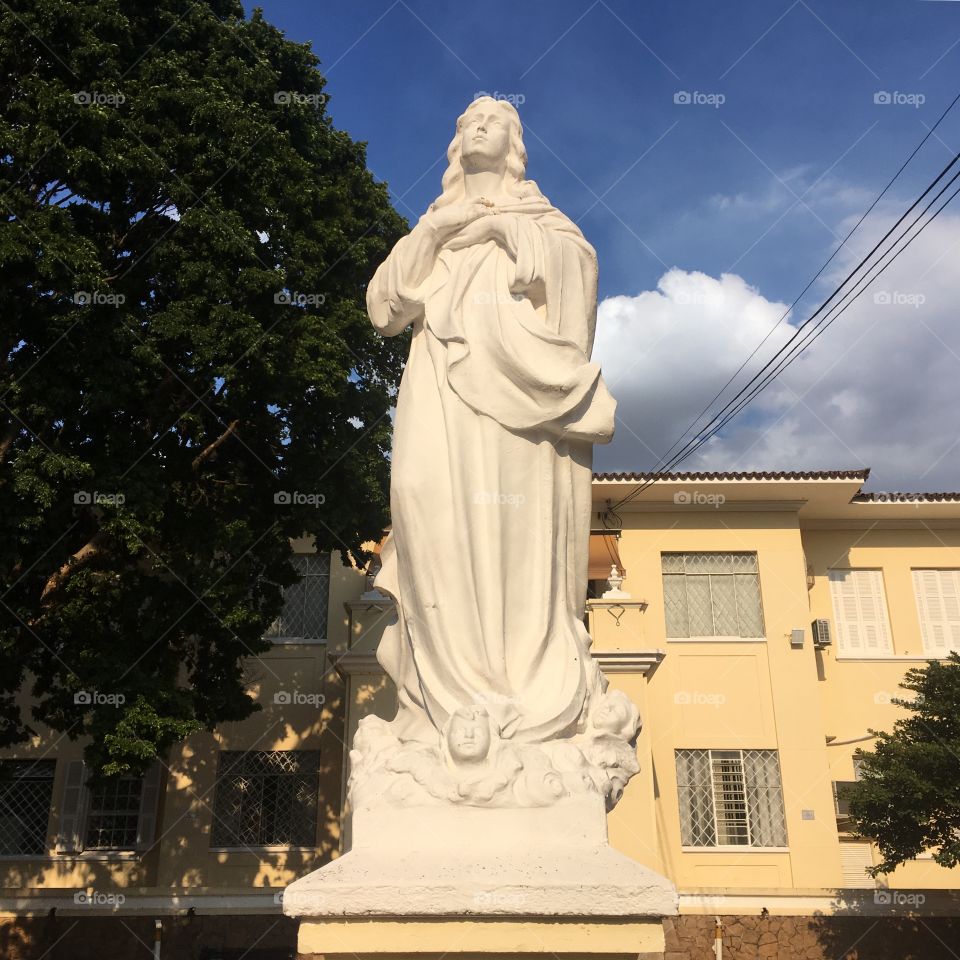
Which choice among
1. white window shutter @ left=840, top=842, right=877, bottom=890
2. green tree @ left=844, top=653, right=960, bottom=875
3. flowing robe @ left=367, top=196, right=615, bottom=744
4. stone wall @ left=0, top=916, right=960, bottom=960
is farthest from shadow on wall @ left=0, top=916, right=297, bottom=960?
flowing robe @ left=367, top=196, right=615, bottom=744

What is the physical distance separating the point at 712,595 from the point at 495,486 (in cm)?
1784

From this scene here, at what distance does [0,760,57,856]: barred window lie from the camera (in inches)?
720

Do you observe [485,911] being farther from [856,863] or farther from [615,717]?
[856,863]

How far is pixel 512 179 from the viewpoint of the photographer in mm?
4938

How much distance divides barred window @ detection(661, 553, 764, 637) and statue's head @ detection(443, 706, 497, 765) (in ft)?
58.2

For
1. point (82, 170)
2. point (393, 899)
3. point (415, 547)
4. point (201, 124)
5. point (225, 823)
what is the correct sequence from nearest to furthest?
1. point (393, 899)
2. point (415, 547)
3. point (82, 170)
4. point (201, 124)
5. point (225, 823)

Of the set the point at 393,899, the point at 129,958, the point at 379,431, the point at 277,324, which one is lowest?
the point at 129,958

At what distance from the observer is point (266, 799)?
18422 mm

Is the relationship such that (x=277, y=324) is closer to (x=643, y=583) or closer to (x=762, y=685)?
(x=643, y=583)

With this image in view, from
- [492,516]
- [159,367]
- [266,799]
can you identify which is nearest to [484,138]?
[492,516]

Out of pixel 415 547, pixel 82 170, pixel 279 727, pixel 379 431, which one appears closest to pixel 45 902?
pixel 279 727

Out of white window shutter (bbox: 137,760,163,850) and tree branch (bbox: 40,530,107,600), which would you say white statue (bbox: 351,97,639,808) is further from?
white window shutter (bbox: 137,760,163,850)

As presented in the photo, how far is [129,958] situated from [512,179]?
15.1 m

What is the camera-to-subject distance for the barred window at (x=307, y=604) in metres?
19.7
